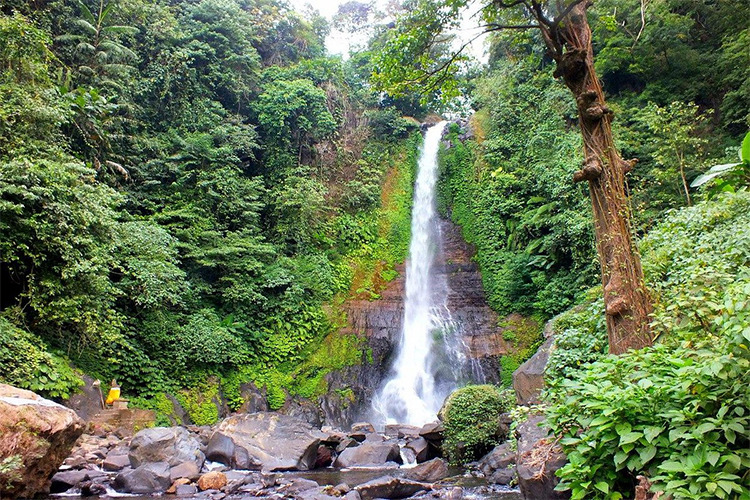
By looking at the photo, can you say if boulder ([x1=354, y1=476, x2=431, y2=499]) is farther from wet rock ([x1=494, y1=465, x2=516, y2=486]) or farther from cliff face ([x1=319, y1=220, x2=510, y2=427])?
cliff face ([x1=319, y1=220, x2=510, y2=427])

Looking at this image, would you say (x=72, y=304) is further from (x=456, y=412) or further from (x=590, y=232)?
(x=590, y=232)

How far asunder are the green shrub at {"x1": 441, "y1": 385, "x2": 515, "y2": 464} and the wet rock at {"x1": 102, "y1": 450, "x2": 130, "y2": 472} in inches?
225

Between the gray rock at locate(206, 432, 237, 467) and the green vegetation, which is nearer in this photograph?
the green vegetation

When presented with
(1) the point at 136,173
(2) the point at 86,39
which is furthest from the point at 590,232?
(2) the point at 86,39

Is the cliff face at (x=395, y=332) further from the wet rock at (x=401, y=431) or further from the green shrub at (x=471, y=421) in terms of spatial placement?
the green shrub at (x=471, y=421)

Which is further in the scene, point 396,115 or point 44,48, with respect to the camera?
point 396,115

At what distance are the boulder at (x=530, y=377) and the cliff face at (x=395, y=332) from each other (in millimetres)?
4961

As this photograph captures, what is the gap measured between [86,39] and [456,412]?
14.5 meters

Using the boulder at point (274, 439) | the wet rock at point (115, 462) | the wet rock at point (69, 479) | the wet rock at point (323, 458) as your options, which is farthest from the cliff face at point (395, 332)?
the wet rock at point (69, 479)

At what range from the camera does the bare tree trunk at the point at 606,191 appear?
A: 4.78 metres

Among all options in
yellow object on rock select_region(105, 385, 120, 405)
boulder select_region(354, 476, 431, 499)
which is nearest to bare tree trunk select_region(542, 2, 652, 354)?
boulder select_region(354, 476, 431, 499)

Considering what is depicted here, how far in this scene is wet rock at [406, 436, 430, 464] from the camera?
9.17 meters

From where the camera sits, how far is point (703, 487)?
259cm

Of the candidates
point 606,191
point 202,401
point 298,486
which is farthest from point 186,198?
point 606,191
